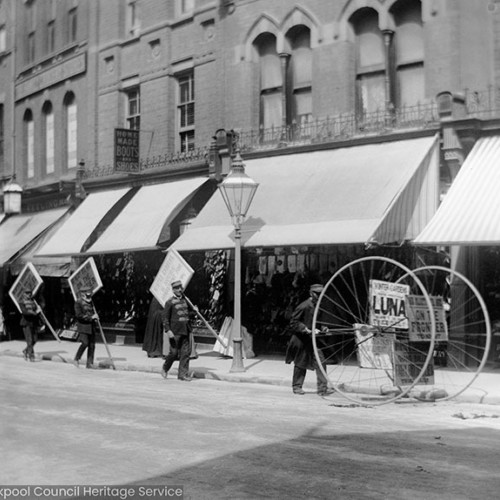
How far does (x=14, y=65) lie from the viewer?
33188 millimetres

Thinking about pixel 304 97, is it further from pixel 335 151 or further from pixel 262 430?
pixel 262 430

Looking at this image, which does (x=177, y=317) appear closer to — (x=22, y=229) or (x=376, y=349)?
(x=376, y=349)

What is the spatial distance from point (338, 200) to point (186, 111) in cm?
831

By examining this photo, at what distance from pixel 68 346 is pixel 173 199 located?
6.07 metres

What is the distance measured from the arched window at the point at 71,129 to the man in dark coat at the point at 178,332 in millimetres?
13371

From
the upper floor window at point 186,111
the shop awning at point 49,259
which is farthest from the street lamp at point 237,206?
the shop awning at point 49,259

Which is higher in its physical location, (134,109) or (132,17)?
(132,17)

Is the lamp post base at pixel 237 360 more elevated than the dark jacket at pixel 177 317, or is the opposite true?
the dark jacket at pixel 177 317

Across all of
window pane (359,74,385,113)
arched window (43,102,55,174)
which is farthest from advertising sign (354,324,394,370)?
arched window (43,102,55,174)

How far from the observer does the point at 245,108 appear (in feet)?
74.1

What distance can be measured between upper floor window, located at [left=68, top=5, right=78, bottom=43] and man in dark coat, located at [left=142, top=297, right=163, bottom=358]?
39.5 feet

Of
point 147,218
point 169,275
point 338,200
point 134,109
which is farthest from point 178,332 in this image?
point 134,109

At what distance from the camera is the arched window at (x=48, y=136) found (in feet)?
101

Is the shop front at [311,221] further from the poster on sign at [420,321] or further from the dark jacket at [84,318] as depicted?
the poster on sign at [420,321]
